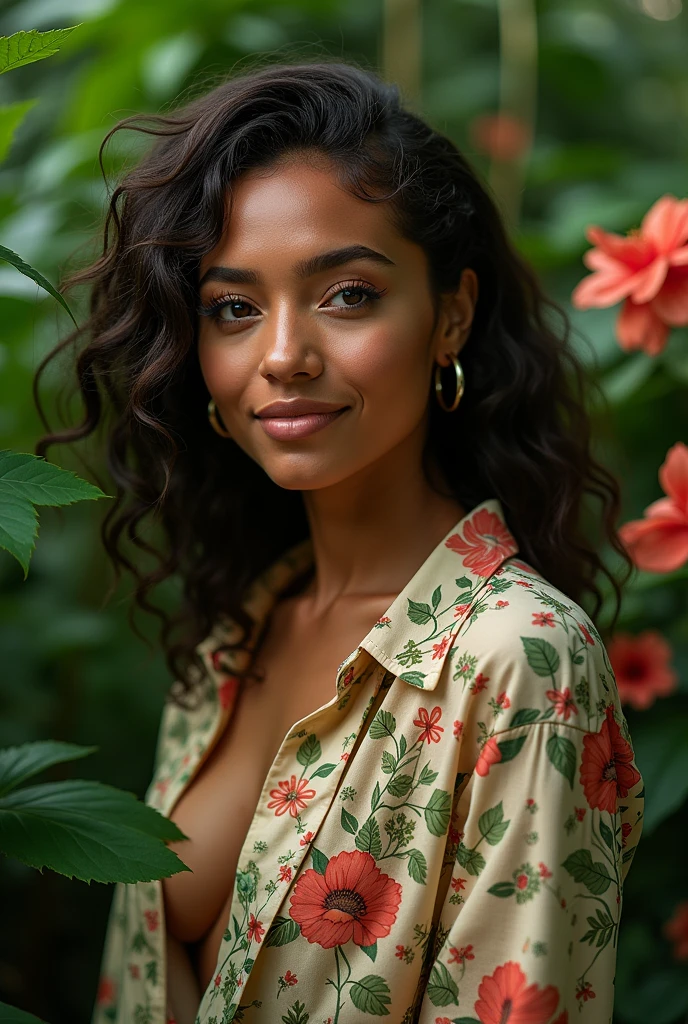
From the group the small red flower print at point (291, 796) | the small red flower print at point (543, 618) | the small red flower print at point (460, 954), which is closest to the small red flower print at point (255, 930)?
the small red flower print at point (291, 796)

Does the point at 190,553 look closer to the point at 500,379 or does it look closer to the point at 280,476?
the point at 280,476

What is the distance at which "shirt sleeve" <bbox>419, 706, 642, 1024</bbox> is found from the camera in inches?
36.5

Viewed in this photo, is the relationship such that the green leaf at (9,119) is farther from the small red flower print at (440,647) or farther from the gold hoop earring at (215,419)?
the small red flower print at (440,647)

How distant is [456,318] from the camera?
4.17ft

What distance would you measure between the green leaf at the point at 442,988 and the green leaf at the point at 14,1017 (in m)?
0.38

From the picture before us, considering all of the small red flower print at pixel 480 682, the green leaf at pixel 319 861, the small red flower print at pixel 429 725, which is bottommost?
the green leaf at pixel 319 861

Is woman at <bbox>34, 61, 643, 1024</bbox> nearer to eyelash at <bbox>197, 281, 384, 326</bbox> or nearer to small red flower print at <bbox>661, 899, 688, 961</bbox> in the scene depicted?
eyelash at <bbox>197, 281, 384, 326</bbox>

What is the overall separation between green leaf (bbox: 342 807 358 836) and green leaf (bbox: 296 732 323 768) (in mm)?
88

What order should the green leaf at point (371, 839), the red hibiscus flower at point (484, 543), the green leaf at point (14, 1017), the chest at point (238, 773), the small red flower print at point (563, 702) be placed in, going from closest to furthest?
the green leaf at point (14, 1017)
the small red flower print at point (563, 702)
the green leaf at point (371, 839)
the red hibiscus flower at point (484, 543)
the chest at point (238, 773)

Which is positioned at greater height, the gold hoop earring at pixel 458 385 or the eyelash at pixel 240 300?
the eyelash at pixel 240 300

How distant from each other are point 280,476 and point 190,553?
41cm

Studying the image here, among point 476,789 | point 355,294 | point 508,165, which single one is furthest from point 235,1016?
point 508,165

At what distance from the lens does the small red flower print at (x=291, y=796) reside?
3.78 feet

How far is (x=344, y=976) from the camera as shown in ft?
3.51
